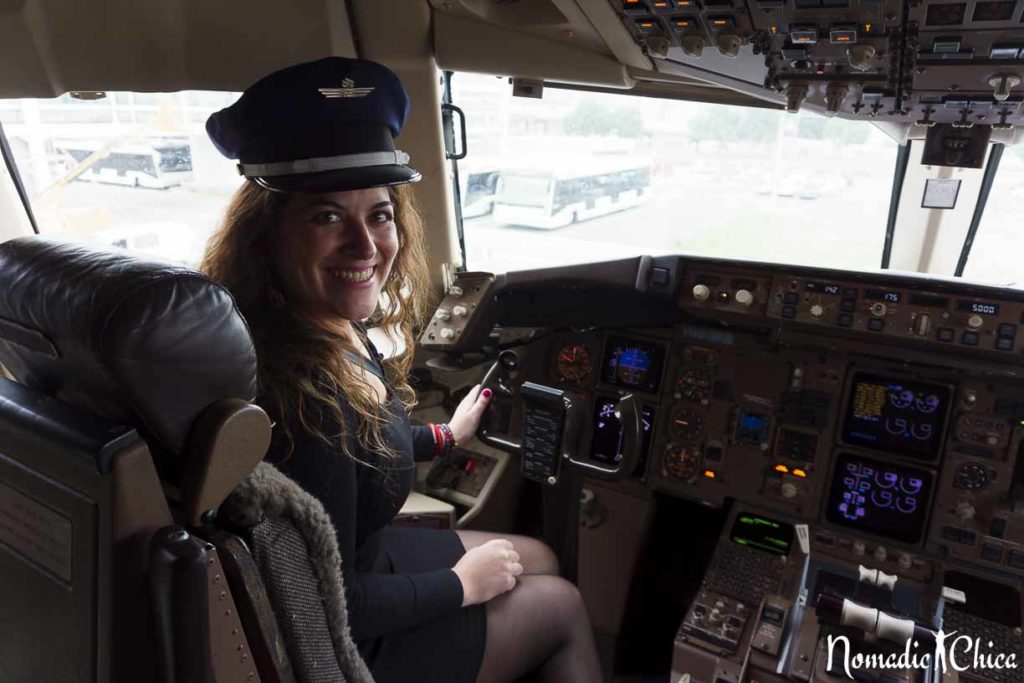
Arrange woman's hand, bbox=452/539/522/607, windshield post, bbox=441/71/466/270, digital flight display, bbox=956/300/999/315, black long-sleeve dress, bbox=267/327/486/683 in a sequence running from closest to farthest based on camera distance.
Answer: black long-sleeve dress, bbox=267/327/486/683
woman's hand, bbox=452/539/522/607
digital flight display, bbox=956/300/999/315
windshield post, bbox=441/71/466/270

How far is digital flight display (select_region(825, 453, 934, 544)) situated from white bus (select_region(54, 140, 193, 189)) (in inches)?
102

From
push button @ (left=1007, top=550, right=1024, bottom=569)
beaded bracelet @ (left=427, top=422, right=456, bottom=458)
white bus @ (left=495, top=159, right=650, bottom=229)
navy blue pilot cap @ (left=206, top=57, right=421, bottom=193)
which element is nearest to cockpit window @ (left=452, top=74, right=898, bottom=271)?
white bus @ (left=495, top=159, right=650, bottom=229)

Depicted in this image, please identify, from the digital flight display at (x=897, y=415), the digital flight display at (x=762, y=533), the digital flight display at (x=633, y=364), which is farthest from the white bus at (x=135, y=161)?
the digital flight display at (x=897, y=415)

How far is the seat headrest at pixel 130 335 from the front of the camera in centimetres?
70

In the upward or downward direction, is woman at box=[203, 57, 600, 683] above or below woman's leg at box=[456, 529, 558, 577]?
above

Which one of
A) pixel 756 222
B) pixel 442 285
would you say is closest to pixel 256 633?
pixel 442 285

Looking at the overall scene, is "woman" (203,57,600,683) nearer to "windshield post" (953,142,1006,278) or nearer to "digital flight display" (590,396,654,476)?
"digital flight display" (590,396,654,476)

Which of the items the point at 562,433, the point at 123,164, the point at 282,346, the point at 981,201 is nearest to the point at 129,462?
the point at 282,346

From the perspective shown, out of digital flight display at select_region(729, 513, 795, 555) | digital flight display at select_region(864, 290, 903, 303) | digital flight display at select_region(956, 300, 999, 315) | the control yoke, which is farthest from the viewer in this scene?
digital flight display at select_region(729, 513, 795, 555)

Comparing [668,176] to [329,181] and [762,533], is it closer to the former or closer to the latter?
[762,533]

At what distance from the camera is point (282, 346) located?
1.22 m

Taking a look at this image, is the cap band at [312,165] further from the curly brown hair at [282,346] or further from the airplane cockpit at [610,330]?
the airplane cockpit at [610,330]

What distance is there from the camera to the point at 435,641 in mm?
1377

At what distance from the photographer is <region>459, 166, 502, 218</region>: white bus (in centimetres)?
311
